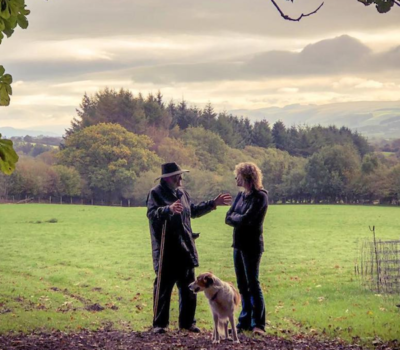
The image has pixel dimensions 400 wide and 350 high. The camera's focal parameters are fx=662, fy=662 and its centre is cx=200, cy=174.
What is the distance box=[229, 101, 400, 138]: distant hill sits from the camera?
70.1 metres

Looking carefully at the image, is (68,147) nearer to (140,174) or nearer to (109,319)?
(140,174)

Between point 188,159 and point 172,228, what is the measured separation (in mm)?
44317

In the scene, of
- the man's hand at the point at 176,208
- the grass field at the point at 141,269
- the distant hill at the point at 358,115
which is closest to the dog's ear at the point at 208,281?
the man's hand at the point at 176,208

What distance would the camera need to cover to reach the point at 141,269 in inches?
762

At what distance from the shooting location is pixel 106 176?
43.0 metres

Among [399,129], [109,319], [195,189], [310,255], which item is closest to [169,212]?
[109,319]

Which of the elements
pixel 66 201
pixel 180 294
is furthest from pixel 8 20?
pixel 66 201

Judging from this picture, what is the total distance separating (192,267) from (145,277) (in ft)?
35.3

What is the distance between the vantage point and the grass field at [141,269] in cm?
1056

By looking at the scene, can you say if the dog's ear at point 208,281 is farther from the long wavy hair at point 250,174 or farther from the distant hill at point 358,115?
the distant hill at point 358,115

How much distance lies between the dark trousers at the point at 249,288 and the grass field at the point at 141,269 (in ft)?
5.31

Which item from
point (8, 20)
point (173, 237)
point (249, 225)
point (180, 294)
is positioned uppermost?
point (8, 20)

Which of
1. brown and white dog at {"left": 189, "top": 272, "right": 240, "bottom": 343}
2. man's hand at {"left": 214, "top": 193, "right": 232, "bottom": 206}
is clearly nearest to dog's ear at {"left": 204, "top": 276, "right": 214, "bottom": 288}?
brown and white dog at {"left": 189, "top": 272, "right": 240, "bottom": 343}

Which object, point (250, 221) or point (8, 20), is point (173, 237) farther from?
point (8, 20)
